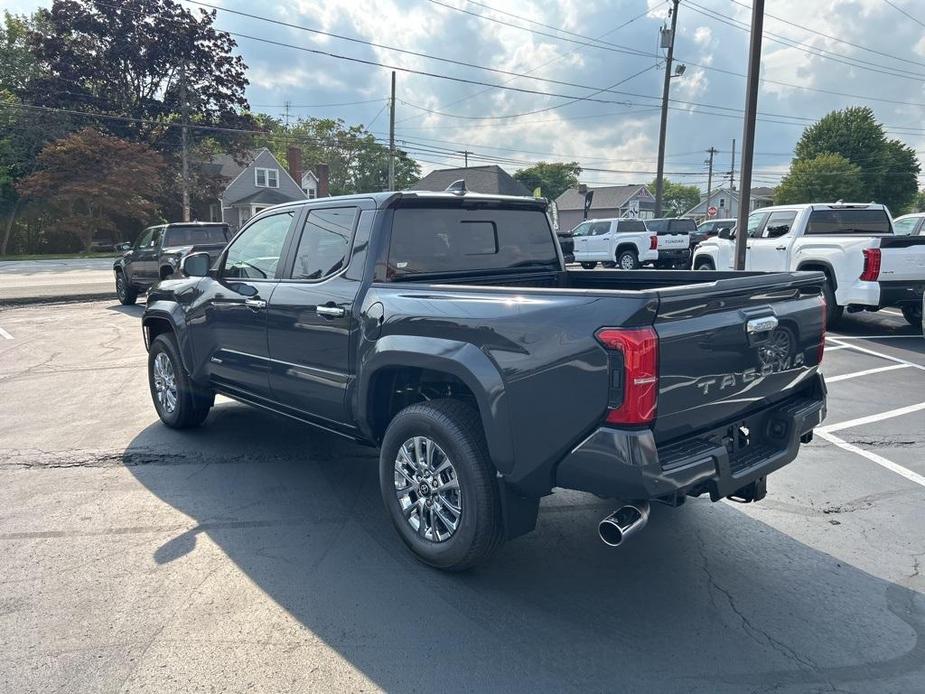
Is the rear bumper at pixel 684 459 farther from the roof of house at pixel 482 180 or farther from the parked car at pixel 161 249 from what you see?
the roof of house at pixel 482 180

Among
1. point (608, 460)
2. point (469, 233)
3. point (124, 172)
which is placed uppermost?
point (124, 172)

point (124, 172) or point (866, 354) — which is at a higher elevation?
point (124, 172)

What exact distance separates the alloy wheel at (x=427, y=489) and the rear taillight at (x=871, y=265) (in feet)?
30.0

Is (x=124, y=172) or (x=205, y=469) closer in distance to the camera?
(x=205, y=469)

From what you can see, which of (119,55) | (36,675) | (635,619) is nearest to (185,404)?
(36,675)

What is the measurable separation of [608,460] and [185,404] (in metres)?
4.29

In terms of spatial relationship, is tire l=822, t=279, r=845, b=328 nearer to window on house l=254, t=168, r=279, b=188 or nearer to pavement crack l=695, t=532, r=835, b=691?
pavement crack l=695, t=532, r=835, b=691

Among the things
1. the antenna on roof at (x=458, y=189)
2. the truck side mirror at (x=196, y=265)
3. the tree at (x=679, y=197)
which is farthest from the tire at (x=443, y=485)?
the tree at (x=679, y=197)

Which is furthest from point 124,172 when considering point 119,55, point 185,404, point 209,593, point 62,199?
point 209,593

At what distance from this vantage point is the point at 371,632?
317cm

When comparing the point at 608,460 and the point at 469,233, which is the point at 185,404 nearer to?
the point at 469,233

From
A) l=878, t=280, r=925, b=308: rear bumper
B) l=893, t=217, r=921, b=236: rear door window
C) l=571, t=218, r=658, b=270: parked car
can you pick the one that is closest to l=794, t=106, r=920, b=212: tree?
l=571, t=218, r=658, b=270: parked car

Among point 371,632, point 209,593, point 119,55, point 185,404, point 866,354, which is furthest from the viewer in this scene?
point 119,55

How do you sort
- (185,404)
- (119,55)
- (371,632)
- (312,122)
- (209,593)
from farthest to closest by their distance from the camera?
(312,122) < (119,55) < (185,404) < (209,593) < (371,632)
